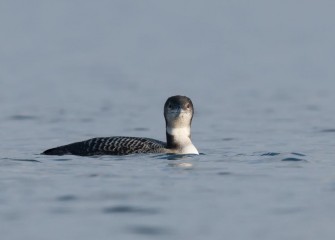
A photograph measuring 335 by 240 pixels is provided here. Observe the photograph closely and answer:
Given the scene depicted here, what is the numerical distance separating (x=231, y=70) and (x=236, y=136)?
2152 centimetres

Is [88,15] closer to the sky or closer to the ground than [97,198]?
closer to the sky

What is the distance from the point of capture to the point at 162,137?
23266mm

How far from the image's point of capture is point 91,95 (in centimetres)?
3222

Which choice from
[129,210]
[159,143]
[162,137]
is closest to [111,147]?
[159,143]

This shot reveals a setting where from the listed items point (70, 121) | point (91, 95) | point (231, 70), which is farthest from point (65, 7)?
point (70, 121)

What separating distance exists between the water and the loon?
0.19 metres

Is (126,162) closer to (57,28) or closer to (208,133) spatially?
(208,133)

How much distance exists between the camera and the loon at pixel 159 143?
17.7 m

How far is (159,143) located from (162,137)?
4.98 m

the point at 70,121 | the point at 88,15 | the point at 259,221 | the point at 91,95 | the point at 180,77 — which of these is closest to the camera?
the point at 259,221

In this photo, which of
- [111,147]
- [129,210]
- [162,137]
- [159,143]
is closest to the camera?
[129,210]

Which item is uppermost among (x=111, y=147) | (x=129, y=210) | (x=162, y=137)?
(x=162, y=137)

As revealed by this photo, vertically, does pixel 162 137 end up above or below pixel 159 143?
above

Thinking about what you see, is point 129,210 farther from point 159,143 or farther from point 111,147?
point 159,143
